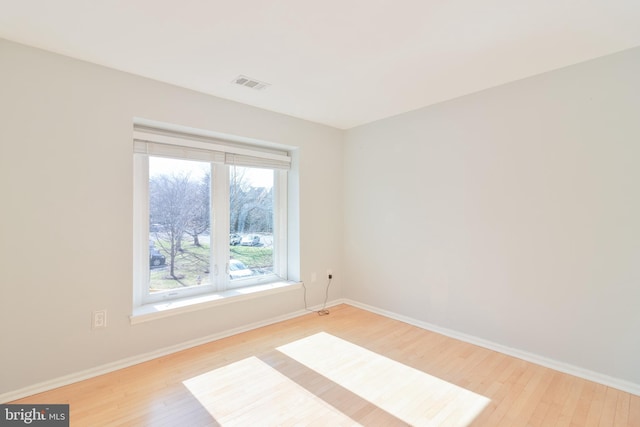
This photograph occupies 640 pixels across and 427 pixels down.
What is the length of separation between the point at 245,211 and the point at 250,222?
0.47 feet

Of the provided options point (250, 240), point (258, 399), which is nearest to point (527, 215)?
point (258, 399)

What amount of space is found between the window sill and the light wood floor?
36 cm

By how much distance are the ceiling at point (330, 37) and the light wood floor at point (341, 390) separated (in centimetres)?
233

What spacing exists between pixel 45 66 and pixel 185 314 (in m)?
2.13

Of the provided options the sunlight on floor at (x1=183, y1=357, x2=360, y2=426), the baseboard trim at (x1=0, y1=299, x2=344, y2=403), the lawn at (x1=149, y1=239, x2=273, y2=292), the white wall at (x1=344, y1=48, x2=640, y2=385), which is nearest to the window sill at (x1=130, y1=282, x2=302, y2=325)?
the lawn at (x1=149, y1=239, x2=273, y2=292)

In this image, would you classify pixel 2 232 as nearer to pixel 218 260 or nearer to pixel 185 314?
pixel 185 314

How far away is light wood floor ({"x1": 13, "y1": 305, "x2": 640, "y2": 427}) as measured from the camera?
1.76 m

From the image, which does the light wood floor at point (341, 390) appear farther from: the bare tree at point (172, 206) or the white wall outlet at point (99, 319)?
the bare tree at point (172, 206)

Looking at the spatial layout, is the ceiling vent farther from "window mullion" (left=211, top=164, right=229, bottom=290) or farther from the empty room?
"window mullion" (left=211, top=164, right=229, bottom=290)

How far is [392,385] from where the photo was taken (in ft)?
6.83

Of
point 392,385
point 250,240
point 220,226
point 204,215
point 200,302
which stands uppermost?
point 204,215

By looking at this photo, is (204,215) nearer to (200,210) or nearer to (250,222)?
(200,210)

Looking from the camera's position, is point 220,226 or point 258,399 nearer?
point 258,399

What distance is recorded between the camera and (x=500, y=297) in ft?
8.63
